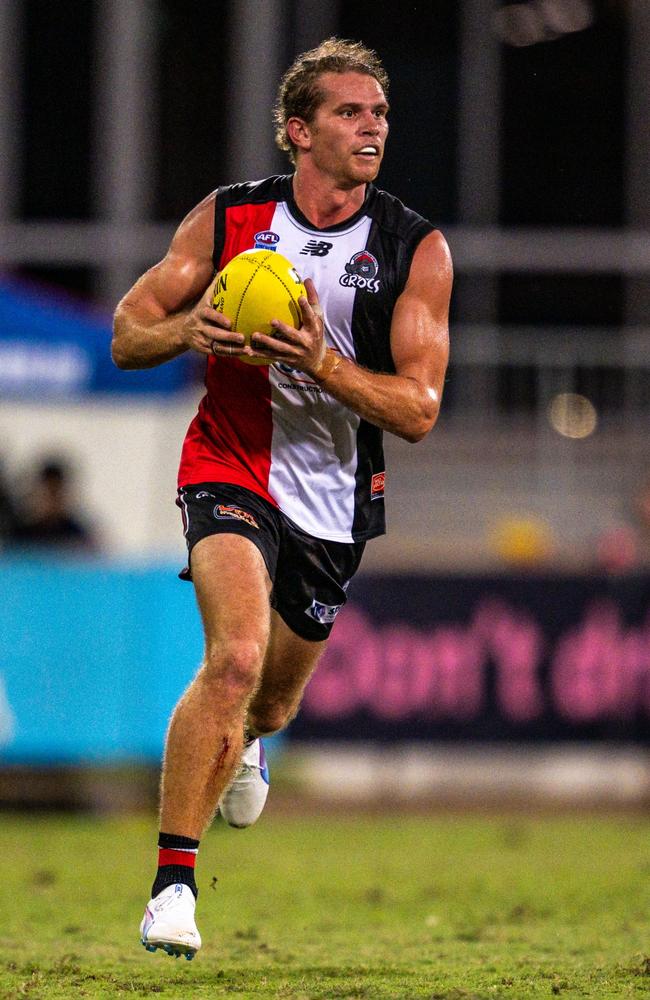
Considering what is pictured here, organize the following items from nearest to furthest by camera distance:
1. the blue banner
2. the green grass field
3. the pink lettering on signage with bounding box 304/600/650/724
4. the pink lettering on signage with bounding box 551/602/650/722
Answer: the green grass field
the blue banner
the pink lettering on signage with bounding box 304/600/650/724
the pink lettering on signage with bounding box 551/602/650/722

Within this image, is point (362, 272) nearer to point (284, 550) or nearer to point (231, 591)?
point (284, 550)

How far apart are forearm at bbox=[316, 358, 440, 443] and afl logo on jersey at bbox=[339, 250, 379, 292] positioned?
0.41 metres

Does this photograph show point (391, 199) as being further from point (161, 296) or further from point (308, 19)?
point (308, 19)

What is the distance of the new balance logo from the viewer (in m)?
6.53

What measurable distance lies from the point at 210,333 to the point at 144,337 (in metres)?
0.51

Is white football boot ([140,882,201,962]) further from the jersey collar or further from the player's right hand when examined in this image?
the jersey collar

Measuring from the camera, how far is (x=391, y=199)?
6.79 metres

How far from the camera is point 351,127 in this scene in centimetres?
652

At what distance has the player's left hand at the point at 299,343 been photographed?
5.91 meters

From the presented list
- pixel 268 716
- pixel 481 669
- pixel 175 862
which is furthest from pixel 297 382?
pixel 481 669

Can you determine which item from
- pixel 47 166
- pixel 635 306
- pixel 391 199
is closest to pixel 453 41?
pixel 635 306

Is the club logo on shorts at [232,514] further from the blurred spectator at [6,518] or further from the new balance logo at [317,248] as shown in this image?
the blurred spectator at [6,518]

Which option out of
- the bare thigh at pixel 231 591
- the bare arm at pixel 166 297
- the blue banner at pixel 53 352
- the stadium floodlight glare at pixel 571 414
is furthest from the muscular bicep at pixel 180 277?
the stadium floodlight glare at pixel 571 414

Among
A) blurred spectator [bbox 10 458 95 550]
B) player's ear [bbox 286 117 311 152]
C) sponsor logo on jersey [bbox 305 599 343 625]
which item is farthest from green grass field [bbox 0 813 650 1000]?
player's ear [bbox 286 117 311 152]
